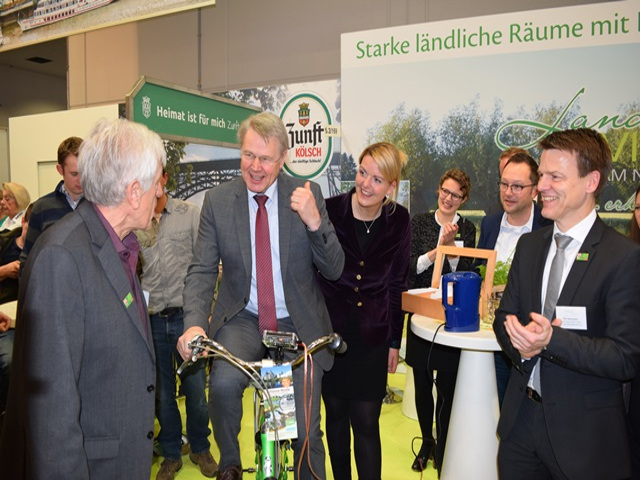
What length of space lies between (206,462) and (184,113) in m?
2.57

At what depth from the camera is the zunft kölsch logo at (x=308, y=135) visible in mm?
5707

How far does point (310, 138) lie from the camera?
580 cm

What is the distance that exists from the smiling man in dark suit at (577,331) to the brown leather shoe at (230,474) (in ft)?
3.34

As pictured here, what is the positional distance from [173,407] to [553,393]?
2307 mm

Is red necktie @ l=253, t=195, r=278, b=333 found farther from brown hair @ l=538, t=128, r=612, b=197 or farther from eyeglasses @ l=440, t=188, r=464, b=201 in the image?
eyeglasses @ l=440, t=188, r=464, b=201

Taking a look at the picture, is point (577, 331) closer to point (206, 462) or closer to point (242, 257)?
point (242, 257)

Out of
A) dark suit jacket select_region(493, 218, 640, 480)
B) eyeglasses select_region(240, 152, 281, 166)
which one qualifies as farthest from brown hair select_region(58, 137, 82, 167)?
dark suit jacket select_region(493, 218, 640, 480)

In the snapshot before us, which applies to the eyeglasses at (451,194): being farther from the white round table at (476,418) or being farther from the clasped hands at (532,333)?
the clasped hands at (532,333)

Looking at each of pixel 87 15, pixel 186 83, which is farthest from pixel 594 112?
pixel 87 15

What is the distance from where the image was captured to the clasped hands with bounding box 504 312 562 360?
1593 millimetres

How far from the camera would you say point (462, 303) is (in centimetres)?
239

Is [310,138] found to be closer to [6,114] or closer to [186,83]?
[186,83]

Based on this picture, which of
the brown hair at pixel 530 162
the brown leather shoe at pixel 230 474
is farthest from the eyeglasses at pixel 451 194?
the brown leather shoe at pixel 230 474

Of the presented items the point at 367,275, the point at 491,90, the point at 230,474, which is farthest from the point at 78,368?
the point at 491,90
